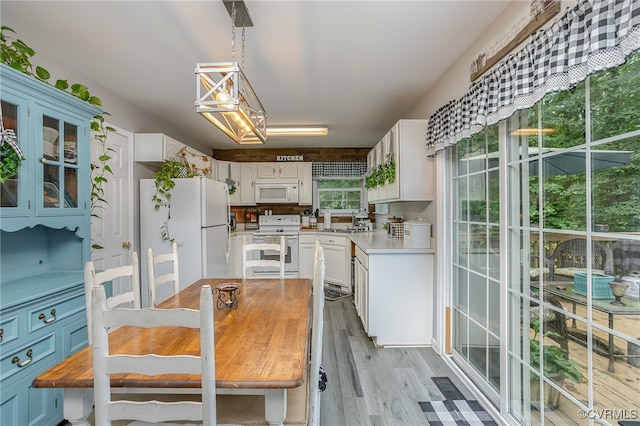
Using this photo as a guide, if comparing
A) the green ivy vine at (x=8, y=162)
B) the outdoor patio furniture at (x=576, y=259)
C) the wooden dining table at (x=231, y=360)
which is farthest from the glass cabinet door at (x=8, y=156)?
the outdoor patio furniture at (x=576, y=259)

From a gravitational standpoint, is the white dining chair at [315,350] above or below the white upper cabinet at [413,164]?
below

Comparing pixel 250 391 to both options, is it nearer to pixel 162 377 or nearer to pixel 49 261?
pixel 162 377

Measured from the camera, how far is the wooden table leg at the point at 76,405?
1.03 meters

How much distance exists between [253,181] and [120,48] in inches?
133

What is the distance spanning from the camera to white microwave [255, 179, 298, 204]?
5.49 m

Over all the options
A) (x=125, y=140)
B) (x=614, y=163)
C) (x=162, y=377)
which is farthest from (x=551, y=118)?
(x=125, y=140)

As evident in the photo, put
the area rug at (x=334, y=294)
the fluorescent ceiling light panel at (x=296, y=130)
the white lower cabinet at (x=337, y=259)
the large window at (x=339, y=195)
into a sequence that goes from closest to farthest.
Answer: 1. the fluorescent ceiling light panel at (x=296, y=130)
2. the area rug at (x=334, y=294)
3. the white lower cabinet at (x=337, y=259)
4. the large window at (x=339, y=195)

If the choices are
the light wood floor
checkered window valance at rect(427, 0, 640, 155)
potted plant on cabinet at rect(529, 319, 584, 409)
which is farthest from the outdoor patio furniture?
the light wood floor

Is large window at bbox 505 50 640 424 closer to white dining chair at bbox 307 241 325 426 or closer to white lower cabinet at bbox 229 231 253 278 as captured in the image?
white dining chair at bbox 307 241 325 426

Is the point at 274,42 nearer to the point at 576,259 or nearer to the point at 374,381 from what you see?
the point at 576,259

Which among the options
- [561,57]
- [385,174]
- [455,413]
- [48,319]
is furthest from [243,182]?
[561,57]

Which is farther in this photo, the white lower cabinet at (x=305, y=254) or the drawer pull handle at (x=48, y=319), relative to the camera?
the white lower cabinet at (x=305, y=254)

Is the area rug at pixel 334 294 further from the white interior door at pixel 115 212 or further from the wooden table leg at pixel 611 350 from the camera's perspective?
the wooden table leg at pixel 611 350

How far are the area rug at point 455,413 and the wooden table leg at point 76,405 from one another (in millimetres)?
1773
